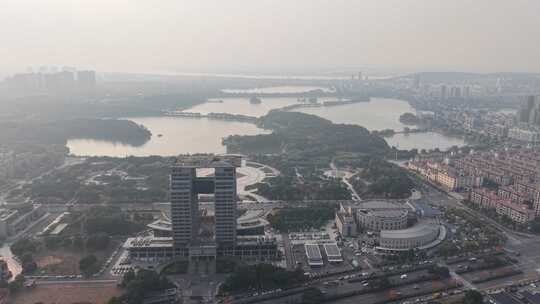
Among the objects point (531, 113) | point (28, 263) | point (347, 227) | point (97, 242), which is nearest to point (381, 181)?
point (347, 227)

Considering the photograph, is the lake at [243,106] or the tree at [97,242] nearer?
the tree at [97,242]

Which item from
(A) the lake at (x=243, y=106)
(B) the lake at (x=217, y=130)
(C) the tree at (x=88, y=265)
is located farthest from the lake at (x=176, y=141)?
(C) the tree at (x=88, y=265)

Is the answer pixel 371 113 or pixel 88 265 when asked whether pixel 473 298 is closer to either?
pixel 88 265

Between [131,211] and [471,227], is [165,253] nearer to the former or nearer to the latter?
[131,211]

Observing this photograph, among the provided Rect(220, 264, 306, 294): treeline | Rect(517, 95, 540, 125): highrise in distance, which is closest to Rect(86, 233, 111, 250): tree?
Rect(220, 264, 306, 294): treeline

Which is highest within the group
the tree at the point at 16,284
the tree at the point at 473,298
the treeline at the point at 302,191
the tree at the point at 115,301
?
the treeline at the point at 302,191

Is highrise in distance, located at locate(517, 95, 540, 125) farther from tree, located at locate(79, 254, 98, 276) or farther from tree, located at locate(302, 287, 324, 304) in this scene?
tree, located at locate(79, 254, 98, 276)

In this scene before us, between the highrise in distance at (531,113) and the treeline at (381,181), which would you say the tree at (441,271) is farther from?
the highrise in distance at (531,113)
